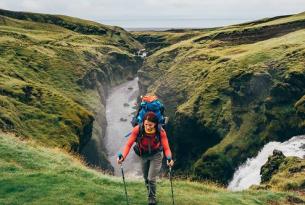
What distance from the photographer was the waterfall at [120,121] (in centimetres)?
9106

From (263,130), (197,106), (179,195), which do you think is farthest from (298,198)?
(197,106)

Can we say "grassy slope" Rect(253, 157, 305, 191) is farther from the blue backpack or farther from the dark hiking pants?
the blue backpack

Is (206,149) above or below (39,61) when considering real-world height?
below

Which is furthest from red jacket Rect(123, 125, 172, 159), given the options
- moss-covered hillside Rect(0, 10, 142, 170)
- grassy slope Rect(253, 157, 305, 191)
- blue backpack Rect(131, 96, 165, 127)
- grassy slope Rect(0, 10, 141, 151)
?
grassy slope Rect(0, 10, 141, 151)

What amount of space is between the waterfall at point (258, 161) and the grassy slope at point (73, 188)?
100 ft

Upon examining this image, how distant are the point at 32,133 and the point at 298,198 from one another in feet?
167

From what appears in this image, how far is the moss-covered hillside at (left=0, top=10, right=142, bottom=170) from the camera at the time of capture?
241 feet

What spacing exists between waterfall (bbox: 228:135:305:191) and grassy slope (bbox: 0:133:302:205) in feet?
100

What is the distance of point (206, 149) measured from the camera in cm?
7669

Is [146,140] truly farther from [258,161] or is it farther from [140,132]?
[258,161]

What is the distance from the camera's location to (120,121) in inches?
4525

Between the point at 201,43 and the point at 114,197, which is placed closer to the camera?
the point at 114,197

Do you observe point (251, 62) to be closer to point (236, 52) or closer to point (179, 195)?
point (236, 52)

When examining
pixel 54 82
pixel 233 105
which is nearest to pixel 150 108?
pixel 233 105
